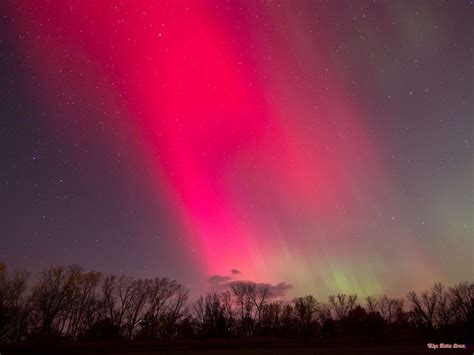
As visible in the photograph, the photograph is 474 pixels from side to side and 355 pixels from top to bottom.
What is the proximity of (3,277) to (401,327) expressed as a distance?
4171 inches

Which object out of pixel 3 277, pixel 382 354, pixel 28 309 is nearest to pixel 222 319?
pixel 28 309

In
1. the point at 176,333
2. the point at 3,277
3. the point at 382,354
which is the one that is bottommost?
the point at 382,354

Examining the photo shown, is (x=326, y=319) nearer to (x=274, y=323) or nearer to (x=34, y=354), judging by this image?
(x=274, y=323)

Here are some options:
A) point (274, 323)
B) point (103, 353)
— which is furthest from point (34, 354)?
point (274, 323)

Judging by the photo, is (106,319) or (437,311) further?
(437,311)

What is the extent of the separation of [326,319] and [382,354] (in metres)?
73.6

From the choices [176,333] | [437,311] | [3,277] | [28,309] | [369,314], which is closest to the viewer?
[3,277]

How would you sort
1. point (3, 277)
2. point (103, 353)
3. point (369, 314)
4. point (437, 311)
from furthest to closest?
point (369, 314)
point (437, 311)
point (3, 277)
point (103, 353)

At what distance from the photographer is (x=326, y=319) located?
120 meters

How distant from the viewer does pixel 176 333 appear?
336 feet

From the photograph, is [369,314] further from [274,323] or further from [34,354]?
[34,354]

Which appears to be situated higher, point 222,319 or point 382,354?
point 222,319

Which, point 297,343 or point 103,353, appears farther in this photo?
point 297,343

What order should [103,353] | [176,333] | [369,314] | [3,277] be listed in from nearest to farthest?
[103,353], [3,277], [176,333], [369,314]
